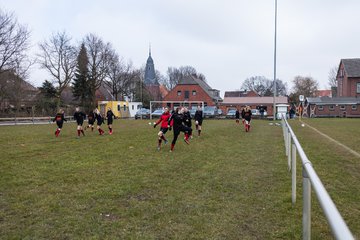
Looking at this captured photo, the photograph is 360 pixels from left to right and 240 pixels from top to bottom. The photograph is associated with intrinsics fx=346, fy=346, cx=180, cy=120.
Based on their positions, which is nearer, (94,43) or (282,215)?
(282,215)

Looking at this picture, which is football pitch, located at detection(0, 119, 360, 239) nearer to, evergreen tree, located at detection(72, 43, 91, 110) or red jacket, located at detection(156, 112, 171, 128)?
red jacket, located at detection(156, 112, 171, 128)

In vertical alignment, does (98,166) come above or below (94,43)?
below

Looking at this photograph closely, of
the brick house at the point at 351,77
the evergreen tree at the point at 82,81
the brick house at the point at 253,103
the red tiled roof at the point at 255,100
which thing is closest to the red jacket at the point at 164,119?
the evergreen tree at the point at 82,81

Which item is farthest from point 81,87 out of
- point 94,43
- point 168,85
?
point 168,85

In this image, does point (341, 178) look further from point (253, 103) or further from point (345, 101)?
point (253, 103)

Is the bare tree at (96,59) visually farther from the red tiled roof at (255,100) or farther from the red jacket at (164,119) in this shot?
the red jacket at (164,119)

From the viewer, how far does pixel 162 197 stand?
21.7ft

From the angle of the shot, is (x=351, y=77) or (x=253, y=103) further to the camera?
(x=253, y=103)

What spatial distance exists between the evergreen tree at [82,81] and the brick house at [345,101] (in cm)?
4283

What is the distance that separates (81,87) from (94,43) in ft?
27.9

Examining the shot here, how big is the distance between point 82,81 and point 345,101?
4989 cm

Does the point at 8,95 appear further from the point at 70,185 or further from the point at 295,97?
the point at 295,97

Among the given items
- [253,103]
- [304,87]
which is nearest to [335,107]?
[253,103]

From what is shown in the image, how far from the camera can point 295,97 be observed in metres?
90.0
